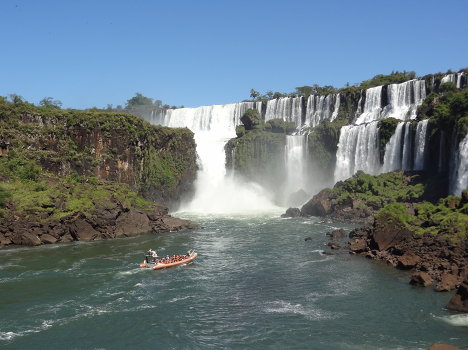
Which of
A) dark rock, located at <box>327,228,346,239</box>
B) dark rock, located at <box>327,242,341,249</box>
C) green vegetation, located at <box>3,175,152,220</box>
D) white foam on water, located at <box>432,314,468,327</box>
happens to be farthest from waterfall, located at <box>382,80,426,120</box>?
white foam on water, located at <box>432,314,468,327</box>

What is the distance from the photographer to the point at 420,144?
55.2m

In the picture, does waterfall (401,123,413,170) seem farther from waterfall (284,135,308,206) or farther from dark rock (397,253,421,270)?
dark rock (397,253,421,270)

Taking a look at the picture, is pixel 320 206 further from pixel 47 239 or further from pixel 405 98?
A: pixel 47 239

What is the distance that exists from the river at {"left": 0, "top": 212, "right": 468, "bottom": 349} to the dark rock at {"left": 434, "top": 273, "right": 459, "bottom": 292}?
0.57 metres

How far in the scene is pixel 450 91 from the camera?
60.8 meters

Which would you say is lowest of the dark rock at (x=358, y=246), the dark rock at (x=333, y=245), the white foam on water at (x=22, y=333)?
the white foam on water at (x=22, y=333)

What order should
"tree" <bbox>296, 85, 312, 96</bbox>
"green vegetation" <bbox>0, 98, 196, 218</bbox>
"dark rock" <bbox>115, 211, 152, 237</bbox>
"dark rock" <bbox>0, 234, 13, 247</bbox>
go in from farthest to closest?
"tree" <bbox>296, 85, 312, 96</bbox> < "green vegetation" <bbox>0, 98, 196, 218</bbox> < "dark rock" <bbox>115, 211, 152, 237</bbox> < "dark rock" <bbox>0, 234, 13, 247</bbox>

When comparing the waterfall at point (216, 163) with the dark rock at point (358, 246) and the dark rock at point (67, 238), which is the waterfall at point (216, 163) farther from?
the dark rock at point (358, 246)

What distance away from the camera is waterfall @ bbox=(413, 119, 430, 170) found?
54.5m

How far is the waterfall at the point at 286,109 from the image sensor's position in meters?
82.2

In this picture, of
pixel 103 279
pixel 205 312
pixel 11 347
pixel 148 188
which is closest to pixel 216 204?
pixel 148 188

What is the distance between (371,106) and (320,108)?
9.55 metres

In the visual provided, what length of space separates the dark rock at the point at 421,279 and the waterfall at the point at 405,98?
42646 mm

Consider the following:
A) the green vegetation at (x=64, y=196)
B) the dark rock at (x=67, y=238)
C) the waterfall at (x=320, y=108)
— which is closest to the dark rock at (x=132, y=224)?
the green vegetation at (x=64, y=196)
